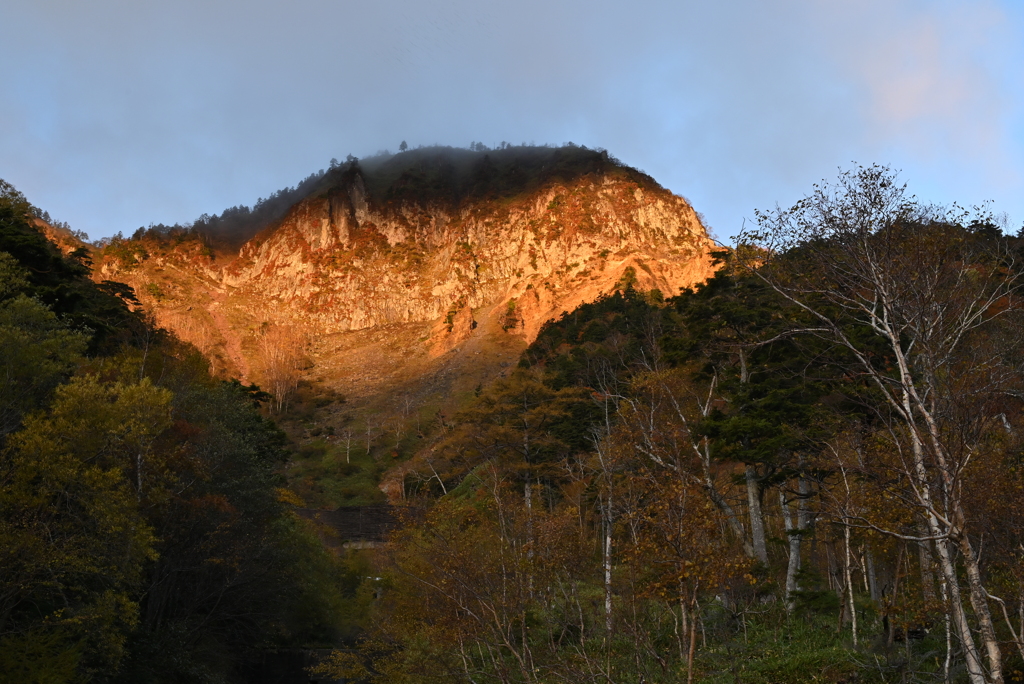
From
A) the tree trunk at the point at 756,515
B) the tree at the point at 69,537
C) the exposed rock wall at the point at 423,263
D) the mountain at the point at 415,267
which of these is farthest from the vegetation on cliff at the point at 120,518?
the exposed rock wall at the point at 423,263

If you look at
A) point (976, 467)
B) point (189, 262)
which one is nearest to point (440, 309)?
point (189, 262)

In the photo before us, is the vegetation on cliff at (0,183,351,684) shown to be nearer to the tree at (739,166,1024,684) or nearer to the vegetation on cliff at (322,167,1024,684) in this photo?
the vegetation on cliff at (322,167,1024,684)

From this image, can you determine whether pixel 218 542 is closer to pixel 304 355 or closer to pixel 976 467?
pixel 976 467

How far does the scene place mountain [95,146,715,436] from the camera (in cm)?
10444

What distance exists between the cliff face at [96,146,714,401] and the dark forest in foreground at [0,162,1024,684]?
7046 centimetres

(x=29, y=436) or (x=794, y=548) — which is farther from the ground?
(x=29, y=436)

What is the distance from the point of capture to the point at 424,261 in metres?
150

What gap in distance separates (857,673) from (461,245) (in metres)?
135

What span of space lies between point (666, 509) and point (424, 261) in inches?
5568

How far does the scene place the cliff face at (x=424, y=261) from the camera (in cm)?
11200

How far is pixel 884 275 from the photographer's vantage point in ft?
35.2

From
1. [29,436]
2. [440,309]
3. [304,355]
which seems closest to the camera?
[29,436]

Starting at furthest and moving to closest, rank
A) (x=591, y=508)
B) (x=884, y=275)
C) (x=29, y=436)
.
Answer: (x=591, y=508) < (x=29, y=436) < (x=884, y=275)

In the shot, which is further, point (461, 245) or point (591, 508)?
point (461, 245)
